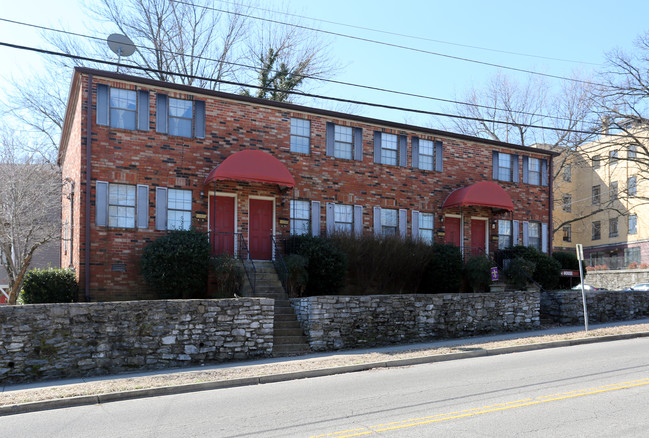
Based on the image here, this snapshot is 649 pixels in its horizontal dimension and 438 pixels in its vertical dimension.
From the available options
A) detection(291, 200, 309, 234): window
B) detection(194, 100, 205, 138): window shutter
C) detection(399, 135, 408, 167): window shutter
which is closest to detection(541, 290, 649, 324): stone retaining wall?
detection(399, 135, 408, 167): window shutter

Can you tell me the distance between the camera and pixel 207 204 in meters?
17.3

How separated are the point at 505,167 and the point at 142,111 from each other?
14.5 meters

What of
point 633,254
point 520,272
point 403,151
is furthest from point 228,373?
point 633,254

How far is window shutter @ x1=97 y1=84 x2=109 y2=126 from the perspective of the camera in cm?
1595

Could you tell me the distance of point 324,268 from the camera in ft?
54.1

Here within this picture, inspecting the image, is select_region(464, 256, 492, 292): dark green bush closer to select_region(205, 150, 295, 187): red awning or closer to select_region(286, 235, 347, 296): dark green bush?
select_region(286, 235, 347, 296): dark green bush

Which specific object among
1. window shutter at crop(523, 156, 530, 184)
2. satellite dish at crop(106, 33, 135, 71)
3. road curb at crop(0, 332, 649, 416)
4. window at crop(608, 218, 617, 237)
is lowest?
road curb at crop(0, 332, 649, 416)

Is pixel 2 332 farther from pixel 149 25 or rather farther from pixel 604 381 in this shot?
pixel 149 25

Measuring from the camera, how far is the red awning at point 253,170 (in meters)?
16.2

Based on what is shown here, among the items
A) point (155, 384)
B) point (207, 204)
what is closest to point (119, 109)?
point (207, 204)

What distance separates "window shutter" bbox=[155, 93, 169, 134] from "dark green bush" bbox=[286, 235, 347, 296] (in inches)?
215

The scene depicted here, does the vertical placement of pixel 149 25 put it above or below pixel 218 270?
above

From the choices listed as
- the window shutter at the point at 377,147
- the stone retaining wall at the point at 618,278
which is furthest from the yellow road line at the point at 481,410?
the stone retaining wall at the point at 618,278

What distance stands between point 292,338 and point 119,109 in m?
8.22
